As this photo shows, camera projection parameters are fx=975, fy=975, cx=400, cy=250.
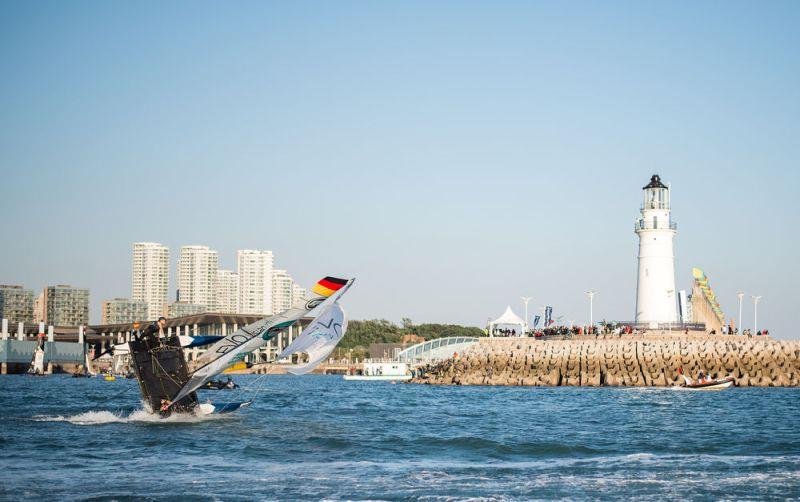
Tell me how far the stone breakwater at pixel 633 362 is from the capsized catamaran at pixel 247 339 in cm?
3466

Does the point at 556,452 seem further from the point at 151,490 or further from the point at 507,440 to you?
the point at 151,490

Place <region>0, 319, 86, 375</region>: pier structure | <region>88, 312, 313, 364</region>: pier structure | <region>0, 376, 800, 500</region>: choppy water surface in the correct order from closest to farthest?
<region>0, 376, 800, 500</region>: choppy water surface, <region>0, 319, 86, 375</region>: pier structure, <region>88, 312, 313, 364</region>: pier structure

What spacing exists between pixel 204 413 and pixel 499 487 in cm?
1698

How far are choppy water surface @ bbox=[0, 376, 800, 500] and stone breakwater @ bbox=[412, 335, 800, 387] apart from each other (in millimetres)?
21149

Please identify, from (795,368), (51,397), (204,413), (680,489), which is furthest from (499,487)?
(795,368)

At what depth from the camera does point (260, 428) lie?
30.8m

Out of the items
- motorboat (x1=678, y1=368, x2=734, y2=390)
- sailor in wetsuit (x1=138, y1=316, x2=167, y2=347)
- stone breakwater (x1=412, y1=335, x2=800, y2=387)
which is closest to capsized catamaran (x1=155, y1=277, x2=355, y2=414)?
sailor in wetsuit (x1=138, y1=316, x2=167, y2=347)

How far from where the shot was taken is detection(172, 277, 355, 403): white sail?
3180 centimetres

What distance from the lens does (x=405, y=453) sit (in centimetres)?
2527

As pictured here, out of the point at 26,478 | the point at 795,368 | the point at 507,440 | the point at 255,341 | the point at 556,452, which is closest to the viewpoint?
the point at 26,478

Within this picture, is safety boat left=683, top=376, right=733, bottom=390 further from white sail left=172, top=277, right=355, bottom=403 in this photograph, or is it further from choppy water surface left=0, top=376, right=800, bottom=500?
white sail left=172, top=277, right=355, bottom=403

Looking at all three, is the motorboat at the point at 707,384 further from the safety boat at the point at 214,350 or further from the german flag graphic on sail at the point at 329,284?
the german flag graphic on sail at the point at 329,284

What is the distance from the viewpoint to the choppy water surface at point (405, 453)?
19.1 metres

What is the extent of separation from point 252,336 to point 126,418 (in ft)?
17.8
